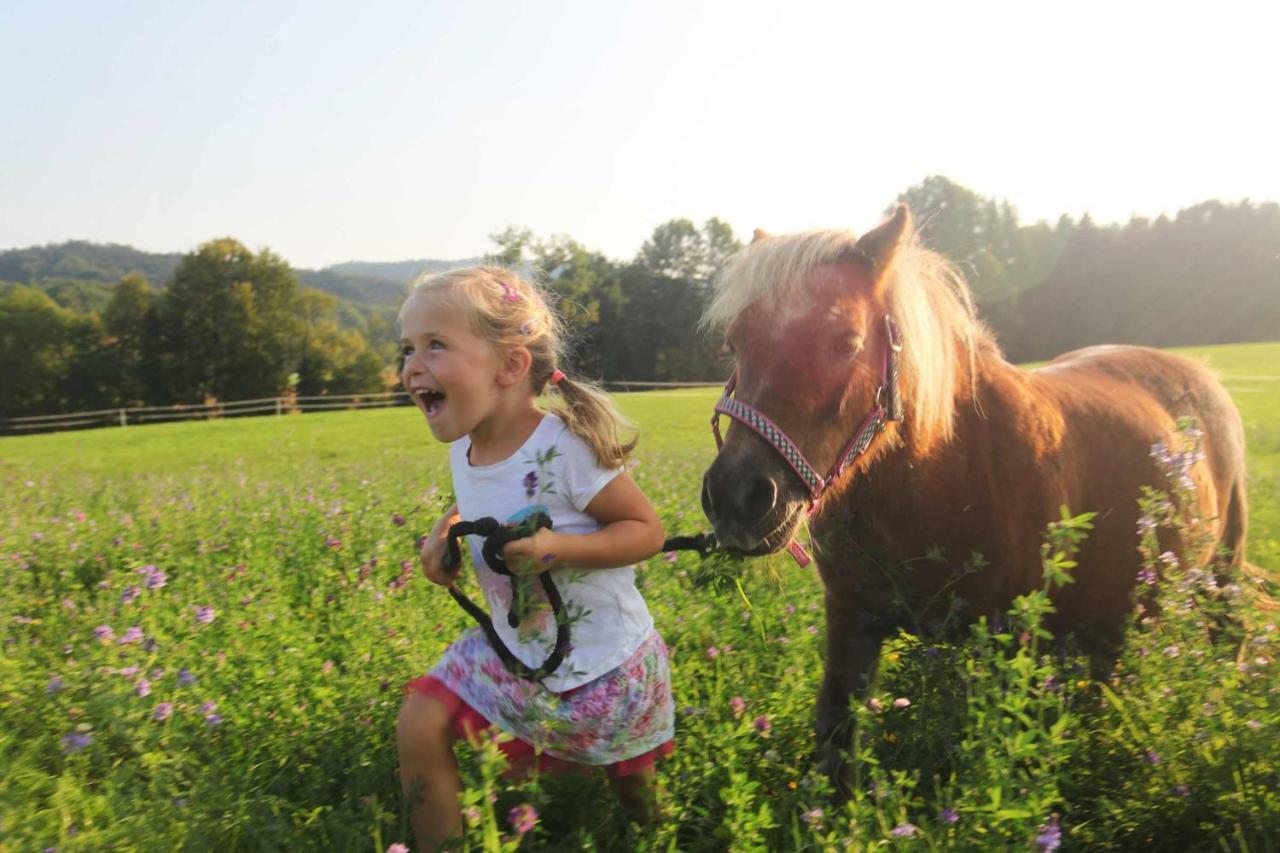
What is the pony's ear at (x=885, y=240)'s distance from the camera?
2592 mm

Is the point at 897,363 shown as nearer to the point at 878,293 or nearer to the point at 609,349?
the point at 878,293

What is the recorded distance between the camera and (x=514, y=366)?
2.48m

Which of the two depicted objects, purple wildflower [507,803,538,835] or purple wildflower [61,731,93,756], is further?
purple wildflower [61,731,93,756]

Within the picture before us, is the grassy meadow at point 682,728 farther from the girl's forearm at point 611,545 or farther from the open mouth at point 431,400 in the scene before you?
the open mouth at point 431,400

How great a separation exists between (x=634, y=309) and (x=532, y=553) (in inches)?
2437

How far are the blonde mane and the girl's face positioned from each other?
2.82 ft

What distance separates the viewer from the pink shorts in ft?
7.48

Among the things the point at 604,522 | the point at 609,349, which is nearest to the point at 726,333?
the point at 604,522

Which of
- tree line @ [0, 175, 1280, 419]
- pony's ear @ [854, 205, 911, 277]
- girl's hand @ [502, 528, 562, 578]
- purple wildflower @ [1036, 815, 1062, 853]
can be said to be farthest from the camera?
tree line @ [0, 175, 1280, 419]

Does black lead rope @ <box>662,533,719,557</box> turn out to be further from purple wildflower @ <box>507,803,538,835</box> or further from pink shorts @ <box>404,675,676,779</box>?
purple wildflower @ <box>507,803,538,835</box>

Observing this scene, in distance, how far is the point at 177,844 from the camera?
200cm

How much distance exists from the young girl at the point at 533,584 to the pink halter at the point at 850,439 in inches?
14.0

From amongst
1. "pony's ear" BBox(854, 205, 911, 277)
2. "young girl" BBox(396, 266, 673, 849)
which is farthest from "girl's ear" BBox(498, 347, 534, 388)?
"pony's ear" BBox(854, 205, 911, 277)

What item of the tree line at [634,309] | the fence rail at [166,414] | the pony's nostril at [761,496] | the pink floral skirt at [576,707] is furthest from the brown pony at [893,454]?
the fence rail at [166,414]
